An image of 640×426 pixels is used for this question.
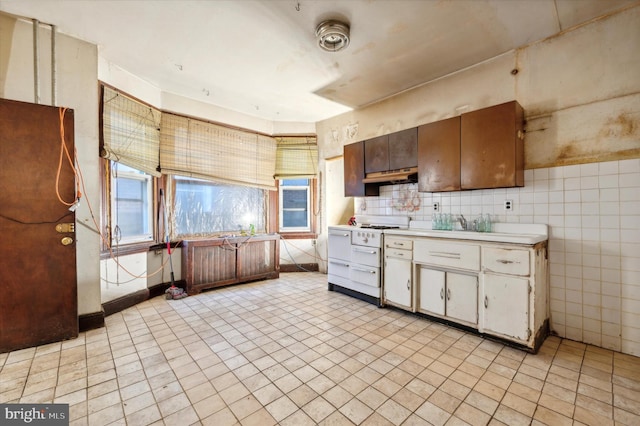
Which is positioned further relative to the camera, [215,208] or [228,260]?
[215,208]

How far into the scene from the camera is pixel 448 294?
2.83 meters

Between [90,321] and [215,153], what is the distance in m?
2.80

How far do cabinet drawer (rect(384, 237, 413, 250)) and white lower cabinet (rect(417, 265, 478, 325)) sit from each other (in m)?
0.27

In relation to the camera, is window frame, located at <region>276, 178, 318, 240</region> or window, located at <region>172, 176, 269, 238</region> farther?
window frame, located at <region>276, 178, 318, 240</region>

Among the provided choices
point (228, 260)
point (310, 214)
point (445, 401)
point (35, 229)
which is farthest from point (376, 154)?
point (35, 229)

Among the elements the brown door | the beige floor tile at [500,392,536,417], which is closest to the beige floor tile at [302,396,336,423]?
the beige floor tile at [500,392,536,417]

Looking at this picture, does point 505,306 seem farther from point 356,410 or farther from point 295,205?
point 295,205

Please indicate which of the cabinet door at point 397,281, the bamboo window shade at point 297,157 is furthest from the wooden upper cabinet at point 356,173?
the cabinet door at point 397,281

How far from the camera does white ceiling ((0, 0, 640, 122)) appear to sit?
7.54 ft

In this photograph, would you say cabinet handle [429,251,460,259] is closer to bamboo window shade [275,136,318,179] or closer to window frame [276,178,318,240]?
window frame [276,178,318,240]

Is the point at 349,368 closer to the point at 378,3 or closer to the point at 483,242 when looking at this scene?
the point at 483,242

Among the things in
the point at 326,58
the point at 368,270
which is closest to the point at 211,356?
the point at 368,270

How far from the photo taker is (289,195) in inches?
213

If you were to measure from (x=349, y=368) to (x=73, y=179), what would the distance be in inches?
122
